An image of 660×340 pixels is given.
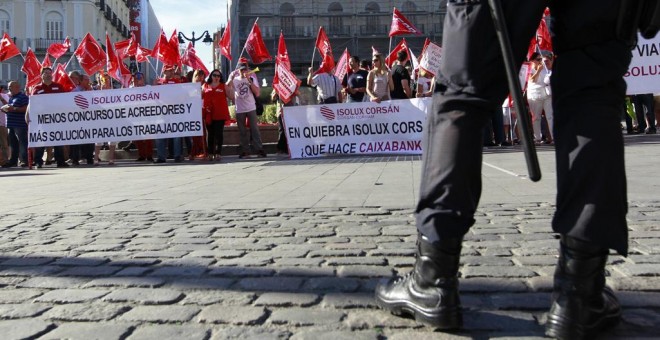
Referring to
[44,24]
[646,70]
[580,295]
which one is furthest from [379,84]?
[44,24]

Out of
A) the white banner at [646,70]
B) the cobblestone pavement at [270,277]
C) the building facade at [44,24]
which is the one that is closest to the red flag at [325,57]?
the white banner at [646,70]

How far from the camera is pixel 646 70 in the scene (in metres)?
11.8

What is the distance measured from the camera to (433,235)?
81.8 inches

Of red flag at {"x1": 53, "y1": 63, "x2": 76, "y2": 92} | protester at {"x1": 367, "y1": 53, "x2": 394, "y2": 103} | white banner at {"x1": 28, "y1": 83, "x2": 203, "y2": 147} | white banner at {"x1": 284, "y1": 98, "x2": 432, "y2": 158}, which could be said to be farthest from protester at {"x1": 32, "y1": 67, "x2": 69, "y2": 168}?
protester at {"x1": 367, "y1": 53, "x2": 394, "y2": 103}

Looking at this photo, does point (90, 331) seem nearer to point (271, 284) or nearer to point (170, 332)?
point (170, 332)

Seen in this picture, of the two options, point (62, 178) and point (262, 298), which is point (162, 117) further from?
point (262, 298)

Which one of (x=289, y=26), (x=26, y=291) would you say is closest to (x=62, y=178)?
(x=26, y=291)

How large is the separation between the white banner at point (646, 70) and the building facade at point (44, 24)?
56614 mm

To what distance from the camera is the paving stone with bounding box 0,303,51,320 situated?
2398 mm

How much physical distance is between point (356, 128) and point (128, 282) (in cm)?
993

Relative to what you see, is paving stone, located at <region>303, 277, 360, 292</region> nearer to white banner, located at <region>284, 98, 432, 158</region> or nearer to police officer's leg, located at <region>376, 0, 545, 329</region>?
police officer's leg, located at <region>376, 0, 545, 329</region>

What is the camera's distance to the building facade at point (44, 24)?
2432 inches

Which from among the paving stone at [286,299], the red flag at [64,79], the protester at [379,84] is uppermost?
the red flag at [64,79]

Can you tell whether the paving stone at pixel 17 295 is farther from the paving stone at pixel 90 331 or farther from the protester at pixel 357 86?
the protester at pixel 357 86
